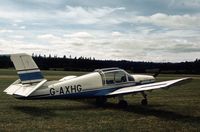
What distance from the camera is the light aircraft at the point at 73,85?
14742mm

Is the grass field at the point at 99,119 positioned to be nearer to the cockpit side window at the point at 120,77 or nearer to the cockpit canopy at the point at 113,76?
the cockpit canopy at the point at 113,76

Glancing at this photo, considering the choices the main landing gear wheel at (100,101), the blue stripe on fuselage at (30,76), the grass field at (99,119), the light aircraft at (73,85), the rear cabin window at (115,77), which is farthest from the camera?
the rear cabin window at (115,77)

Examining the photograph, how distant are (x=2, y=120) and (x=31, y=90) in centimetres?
261

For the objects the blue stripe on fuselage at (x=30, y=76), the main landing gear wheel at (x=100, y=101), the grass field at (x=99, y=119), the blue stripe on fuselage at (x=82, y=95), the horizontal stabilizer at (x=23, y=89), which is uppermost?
the blue stripe on fuselage at (x=30, y=76)

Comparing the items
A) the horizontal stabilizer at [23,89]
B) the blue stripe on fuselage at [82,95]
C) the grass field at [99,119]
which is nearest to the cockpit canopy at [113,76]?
the blue stripe on fuselage at [82,95]

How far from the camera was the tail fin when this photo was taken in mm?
14914

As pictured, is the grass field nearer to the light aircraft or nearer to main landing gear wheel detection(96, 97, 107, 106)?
main landing gear wheel detection(96, 97, 107, 106)

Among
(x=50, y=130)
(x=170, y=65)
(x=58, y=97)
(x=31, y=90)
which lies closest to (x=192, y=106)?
(x=58, y=97)

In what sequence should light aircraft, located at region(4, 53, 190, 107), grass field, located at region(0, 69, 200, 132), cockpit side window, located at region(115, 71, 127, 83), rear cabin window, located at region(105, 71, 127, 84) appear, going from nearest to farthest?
grass field, located at region(0, 69, 200, 132)
light aircraft, located at region(4, 53, 190, 107)
rear cabin window, located at region(105, 71, 127, 84)
cockpit side window, located at region(115, 71, 127, 83)

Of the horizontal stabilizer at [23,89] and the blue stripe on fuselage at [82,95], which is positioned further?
the blue stripe on fuselage at [82,95]

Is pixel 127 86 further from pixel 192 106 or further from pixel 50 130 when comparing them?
pixel 50 130

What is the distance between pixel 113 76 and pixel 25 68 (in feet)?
14.1

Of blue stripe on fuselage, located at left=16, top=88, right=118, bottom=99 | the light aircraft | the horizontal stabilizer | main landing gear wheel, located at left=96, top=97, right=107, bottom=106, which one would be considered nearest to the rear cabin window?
the light aircraft

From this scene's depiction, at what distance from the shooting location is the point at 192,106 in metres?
16.4
